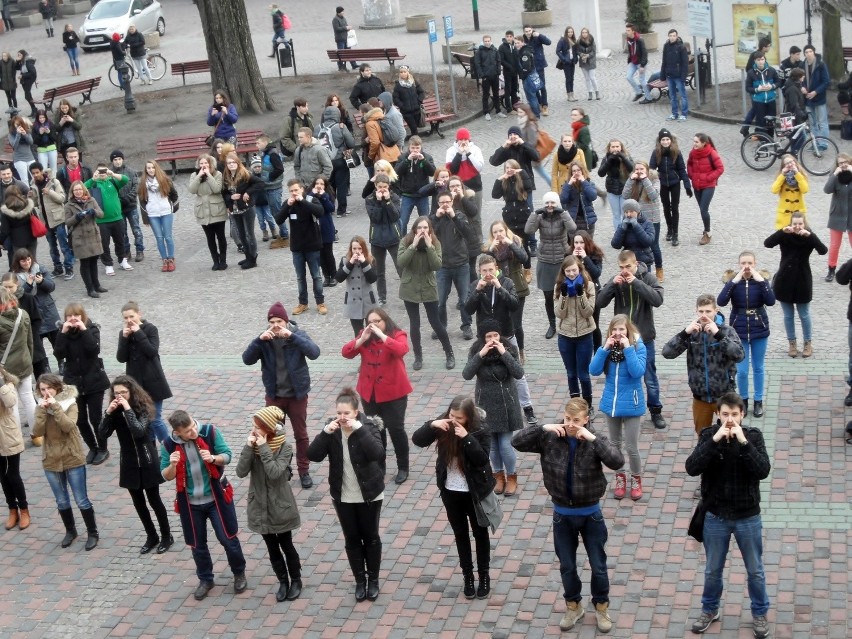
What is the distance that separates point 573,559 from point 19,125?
15.9 m

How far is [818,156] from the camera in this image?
64.6 feet

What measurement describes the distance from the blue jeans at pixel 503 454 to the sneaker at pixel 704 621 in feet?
7.97

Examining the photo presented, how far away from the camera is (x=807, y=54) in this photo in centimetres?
2194

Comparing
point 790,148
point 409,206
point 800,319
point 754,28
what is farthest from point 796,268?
point 754,28

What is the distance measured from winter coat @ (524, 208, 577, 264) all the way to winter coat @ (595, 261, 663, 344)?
198 centimetres

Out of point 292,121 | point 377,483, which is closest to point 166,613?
point 377,483

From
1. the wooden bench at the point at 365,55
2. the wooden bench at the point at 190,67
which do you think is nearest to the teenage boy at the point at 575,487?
the wooden bench at the point at 365,55

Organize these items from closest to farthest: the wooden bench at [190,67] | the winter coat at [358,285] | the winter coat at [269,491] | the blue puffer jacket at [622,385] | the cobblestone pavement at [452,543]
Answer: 1. the cobblestone pavement at [452,543]
2. the winter coat at [269,491]
3. the blue puffer jacket at [622,385]
4. the winter coat at [358,285]
5. the wooden bench at [190,67]

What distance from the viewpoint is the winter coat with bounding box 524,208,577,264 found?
13961 mm

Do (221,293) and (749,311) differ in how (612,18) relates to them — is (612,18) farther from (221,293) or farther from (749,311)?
(749,311)

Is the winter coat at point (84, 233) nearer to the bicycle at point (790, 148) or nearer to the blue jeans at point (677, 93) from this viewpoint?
the bicycle at point (790, 148)

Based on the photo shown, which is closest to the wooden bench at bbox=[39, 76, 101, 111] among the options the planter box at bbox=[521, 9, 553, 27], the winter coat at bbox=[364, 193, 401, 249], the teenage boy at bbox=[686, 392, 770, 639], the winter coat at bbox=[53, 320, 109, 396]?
the planter box at bbox=[521, 9, 553, 27]

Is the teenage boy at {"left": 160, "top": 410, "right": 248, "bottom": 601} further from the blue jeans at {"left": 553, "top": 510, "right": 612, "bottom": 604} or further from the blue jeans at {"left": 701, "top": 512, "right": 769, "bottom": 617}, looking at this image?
the blue jeans at {"left": 701, "top": 512, "right": 769, "bottom": 617}

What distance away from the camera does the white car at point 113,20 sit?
37906mm
